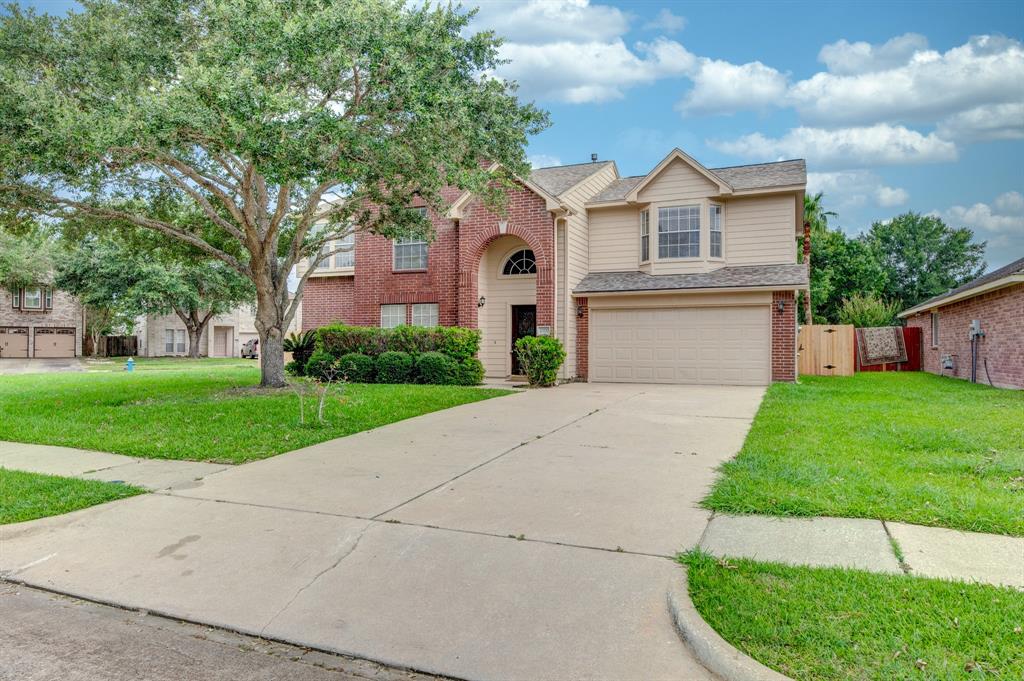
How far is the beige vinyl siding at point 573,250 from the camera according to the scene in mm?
17203

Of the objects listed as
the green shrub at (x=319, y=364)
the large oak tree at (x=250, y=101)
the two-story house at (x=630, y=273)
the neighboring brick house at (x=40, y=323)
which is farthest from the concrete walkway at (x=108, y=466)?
the neighboring brick house at (x=40, y=323)

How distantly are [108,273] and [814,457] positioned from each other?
3615 centimetres

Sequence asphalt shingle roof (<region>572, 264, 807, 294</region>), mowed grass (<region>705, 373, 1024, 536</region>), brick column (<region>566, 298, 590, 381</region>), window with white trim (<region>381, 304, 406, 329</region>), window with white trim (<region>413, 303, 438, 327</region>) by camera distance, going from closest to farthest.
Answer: mowed grass (<region>705, 373, 1024, 536</region>) < asphalt shingle roof (<region>572, 264, 807, 294</region>) < brick column (<region>566, 298, 590, 381</region>) < window with white trim (<region>413, 303, 438, 327</region>) < window with white trim (<region>381, 304, 406, 329</region>)


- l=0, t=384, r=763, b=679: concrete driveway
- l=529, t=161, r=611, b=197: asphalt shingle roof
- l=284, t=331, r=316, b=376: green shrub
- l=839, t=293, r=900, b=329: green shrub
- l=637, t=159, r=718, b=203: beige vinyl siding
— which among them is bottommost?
l=0, t=384, r=763, b=679: concrete driveway

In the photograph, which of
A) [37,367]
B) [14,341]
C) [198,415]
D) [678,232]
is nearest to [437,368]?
[198,415]

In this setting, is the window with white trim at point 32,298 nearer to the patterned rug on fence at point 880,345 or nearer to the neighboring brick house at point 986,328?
the patterned rug on fence at point 880,345

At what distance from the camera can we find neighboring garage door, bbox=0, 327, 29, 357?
127 feet

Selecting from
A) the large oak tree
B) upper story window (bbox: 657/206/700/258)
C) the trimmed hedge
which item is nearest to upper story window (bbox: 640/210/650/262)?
upper story window (bbox: 657/206/700/258)

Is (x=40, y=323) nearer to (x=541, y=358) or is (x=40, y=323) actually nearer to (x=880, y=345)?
(x=541, y=358)

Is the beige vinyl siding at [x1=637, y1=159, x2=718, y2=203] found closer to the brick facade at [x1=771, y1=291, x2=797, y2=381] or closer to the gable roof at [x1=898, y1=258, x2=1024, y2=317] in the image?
the brick facade at [x1=771, y1=291, x2=797, y2=381]

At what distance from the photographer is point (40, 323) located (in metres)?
39.8

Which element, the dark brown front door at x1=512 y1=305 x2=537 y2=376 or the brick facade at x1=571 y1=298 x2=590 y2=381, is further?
the dark brown front door at x1=512 y1=305 x2=537 y2=376

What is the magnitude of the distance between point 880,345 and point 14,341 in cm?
4806

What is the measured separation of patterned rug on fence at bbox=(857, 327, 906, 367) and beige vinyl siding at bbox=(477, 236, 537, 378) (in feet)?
44.6
